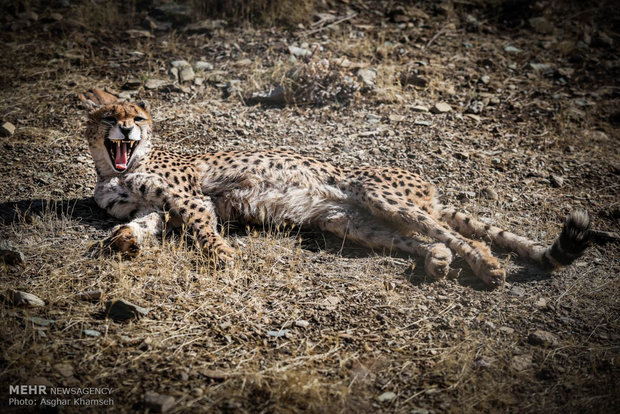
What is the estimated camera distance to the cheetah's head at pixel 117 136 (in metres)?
4.41

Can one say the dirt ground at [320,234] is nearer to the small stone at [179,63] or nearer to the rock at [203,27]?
the rock at [203,27]

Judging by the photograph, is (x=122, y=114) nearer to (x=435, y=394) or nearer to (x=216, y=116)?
(x=216, y=116)

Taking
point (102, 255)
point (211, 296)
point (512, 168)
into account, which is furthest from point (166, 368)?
point (512, 168)

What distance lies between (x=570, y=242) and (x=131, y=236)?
3069 mm

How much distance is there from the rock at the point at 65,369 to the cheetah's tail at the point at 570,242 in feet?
10.4

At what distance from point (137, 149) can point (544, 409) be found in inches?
134

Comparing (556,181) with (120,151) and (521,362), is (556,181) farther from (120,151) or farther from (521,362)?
(120,151)

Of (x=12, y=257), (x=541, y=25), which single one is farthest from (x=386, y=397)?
(x=541, y=25)

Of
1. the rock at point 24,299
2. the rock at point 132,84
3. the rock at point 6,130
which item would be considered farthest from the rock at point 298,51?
the rock at point 24,299

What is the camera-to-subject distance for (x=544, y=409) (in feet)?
9.61

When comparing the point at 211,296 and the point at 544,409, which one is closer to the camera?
the point at 544,409

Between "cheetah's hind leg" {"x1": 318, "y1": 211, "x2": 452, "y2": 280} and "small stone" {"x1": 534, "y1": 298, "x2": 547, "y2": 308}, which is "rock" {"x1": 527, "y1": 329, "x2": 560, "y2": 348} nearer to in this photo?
"small stone" {"x1": 534, "y1": 298, "x2": 547, "y2": 308}

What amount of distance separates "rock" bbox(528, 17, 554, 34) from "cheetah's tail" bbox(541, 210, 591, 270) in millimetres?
5881

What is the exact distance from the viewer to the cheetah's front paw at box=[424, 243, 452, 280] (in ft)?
13.2
